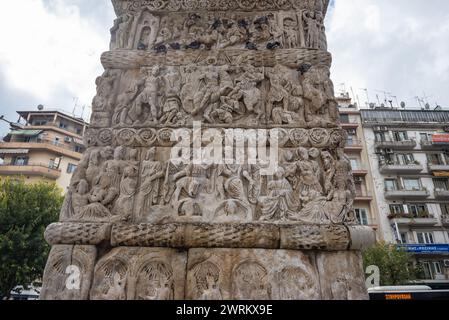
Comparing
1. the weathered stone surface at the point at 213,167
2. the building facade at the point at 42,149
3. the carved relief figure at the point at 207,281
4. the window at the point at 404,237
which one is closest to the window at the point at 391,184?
→ the window at the point at 404,237

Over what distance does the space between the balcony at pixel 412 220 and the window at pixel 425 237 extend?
2.96 ft

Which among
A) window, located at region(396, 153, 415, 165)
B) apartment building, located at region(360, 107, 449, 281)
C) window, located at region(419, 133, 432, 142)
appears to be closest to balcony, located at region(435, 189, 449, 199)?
apartment building, located at region(360, 107, 449, 281)

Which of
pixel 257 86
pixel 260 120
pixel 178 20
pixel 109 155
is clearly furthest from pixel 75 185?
pixel 178 20

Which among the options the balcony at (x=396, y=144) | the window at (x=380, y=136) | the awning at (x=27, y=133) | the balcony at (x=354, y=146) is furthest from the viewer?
the awning at (x=27, y=133)

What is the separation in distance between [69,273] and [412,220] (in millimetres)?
27867

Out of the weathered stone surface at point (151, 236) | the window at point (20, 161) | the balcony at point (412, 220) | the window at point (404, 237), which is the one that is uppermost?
the window at point (20, 161)

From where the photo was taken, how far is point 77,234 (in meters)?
2.79

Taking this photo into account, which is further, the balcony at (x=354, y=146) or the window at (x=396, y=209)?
the balcony at (x=354, y=146)

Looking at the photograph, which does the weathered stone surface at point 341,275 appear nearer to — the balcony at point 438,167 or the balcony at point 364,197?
the balcony at point 364,197

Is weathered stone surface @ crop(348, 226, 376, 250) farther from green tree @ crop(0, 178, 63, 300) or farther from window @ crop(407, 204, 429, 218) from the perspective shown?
window @ crop(407, 204, 429, 218)

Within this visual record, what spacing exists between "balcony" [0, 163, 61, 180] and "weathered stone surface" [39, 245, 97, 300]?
3092 cm

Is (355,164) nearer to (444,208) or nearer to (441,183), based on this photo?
(441,183)

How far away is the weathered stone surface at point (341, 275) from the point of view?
8.41 ft

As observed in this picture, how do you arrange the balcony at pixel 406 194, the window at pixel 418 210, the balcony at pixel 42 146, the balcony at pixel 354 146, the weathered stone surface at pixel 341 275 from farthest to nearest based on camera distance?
1. the balcony at pixel 42 146
2. the balcony at pixel 354 146
3. the balcony at pixel 406 194
4. the window at pixel 418 210
5. the weathered stone surface at pixel 341 275
